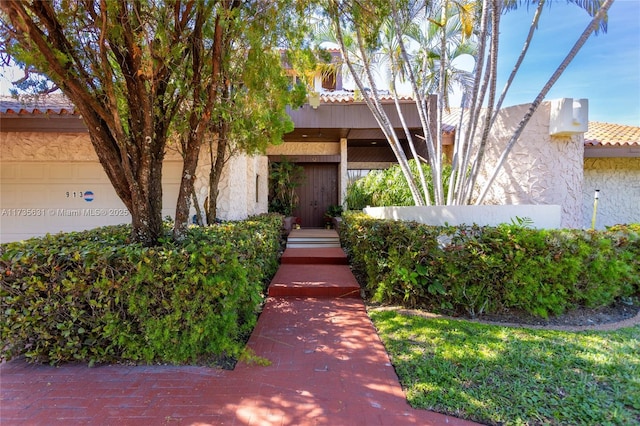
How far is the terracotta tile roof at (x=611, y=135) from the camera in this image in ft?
28.3

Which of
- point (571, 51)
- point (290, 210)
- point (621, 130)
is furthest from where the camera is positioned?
point (290, 210)

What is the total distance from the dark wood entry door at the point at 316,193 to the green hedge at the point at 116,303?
31.6 feet

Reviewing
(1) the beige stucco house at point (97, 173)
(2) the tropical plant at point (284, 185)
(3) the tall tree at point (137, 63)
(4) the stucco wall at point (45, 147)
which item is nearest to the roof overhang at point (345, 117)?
(2) the tropical plant at point (284, 185)

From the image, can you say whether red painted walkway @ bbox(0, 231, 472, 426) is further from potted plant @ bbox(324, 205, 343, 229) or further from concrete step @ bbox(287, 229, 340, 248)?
potted plant @ bbox(324, 205, 343, 229)

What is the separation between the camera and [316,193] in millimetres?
12828

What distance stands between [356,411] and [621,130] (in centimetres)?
1316

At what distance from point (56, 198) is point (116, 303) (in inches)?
265

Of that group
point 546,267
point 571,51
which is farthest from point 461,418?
point 571,51

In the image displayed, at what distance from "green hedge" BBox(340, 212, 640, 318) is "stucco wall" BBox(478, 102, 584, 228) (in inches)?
136

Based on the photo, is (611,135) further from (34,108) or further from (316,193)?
(34,108)

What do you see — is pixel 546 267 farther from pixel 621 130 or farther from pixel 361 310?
pixel 621 130

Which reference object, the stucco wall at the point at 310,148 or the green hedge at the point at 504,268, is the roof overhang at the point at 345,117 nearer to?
the stucco wall at the point at 310,148

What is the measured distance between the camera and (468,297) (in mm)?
4344

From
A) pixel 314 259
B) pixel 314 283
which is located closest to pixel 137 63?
pixel 314 283
